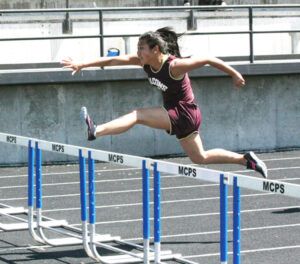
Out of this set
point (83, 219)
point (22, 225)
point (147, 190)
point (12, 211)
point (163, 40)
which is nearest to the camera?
point (147, 190)

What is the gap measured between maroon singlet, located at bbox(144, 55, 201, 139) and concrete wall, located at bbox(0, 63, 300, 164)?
7957 mm

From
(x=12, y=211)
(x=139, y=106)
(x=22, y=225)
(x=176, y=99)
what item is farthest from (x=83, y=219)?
(x=139, y=106)

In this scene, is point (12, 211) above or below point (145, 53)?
below

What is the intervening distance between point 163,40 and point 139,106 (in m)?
8.65

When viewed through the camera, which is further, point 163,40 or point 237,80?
point 163,40

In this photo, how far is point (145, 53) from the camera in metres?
11.1

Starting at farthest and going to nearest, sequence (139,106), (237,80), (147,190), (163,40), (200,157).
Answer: (139,106) < (200,157) < (163,40) < (237,80) < (147,190)

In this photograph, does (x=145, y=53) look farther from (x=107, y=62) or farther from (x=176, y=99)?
(x=176, y=99)

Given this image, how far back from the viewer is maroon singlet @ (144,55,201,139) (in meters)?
11.2

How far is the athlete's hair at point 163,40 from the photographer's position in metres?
11.2

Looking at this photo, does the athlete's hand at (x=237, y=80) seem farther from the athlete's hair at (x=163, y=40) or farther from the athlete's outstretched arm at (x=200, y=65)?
the athlete's hair at (x=163, y=40)

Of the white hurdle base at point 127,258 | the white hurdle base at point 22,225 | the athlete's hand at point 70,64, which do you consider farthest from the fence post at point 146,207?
the white hurdle base at point 22,225

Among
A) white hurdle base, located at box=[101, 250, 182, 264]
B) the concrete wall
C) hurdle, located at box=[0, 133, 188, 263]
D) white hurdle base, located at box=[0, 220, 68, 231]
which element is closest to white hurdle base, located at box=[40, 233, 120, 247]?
hurdle, located at box=[0, 133, 188, 263]

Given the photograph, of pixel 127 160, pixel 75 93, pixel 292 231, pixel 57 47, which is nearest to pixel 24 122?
pixel 75 93
